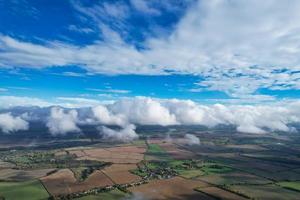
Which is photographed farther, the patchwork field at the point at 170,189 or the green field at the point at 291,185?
the green field at the point at 291,185

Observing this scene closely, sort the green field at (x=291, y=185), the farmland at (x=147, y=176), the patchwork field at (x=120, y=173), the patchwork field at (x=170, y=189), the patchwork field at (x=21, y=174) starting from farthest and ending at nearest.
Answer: the patchwork field at (x=21, y=174) → the patchwork field at (x=120, y=173) → the green field at (x=291, y=185) → the farmland at (x=147, y=176) → the patchwork field at (x=170, y=189)

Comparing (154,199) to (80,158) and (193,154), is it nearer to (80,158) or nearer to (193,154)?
(80,158)

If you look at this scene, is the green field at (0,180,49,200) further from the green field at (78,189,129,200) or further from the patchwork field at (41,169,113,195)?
the green field at (78,189,129,200)

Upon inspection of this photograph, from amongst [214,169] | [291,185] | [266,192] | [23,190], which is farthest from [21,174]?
[291,185]

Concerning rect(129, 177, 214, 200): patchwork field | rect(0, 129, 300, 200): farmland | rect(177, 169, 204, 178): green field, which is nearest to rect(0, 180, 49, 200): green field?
rect(0, 129, 300, 200): farmland

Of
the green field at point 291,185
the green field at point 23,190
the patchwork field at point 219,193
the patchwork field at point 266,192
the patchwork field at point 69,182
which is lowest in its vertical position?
the green field at point 23,190

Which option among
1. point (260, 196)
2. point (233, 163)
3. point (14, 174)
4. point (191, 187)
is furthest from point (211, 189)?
point (14, 174)

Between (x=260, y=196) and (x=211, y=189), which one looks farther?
(x=211, y=189)

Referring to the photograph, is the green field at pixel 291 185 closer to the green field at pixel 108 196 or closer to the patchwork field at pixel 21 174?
the green field at pixel 108 196

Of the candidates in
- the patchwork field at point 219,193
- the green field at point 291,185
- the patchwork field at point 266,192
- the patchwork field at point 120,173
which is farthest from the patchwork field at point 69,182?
the green field at point 291,185
